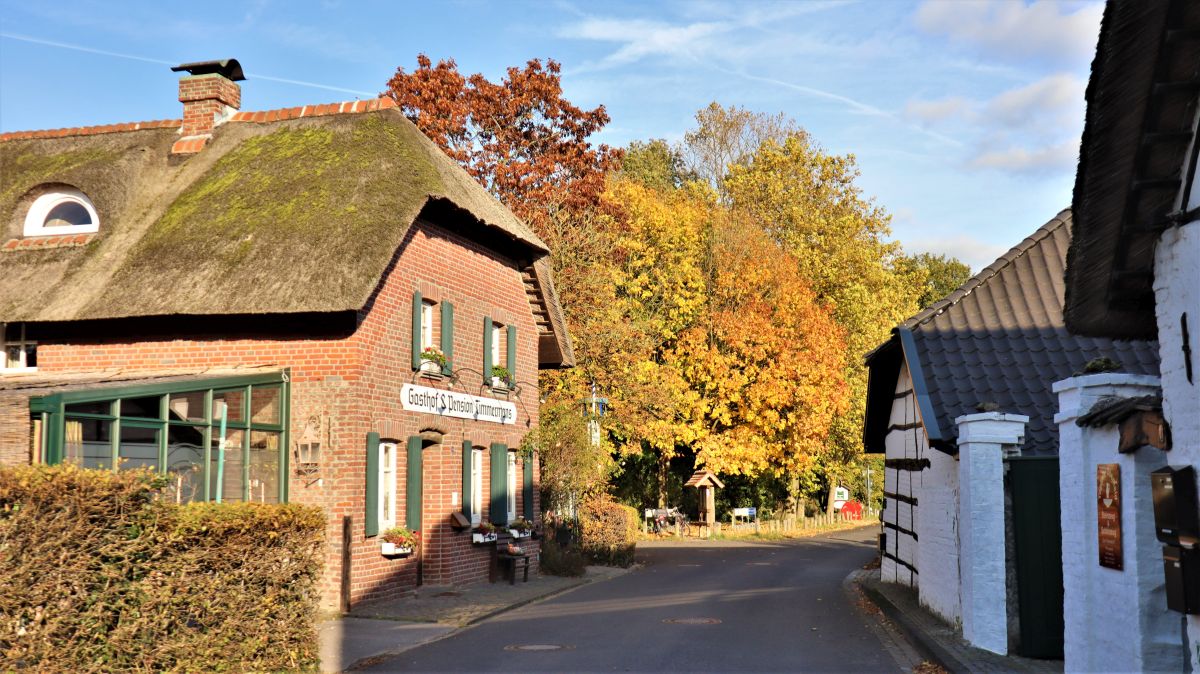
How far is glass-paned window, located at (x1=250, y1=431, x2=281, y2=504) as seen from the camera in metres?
15.8

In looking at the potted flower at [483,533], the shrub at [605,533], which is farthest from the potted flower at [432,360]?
the shrub at [605,533]

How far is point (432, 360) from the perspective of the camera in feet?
60.1

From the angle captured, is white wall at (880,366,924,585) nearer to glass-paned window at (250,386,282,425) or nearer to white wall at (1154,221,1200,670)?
glass-paned window at (250,386,282,425)

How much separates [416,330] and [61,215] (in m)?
6.28

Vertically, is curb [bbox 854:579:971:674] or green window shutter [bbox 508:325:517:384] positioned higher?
green window shutter [bbox 508:325:517:384]

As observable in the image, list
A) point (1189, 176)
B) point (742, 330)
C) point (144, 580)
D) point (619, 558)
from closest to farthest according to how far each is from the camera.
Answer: point (1189, 176)
point (144, 580)
point (619, 558)
point (742, 330)

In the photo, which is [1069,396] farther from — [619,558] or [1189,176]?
[619,558]

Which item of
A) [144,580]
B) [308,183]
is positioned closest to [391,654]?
[144,580]

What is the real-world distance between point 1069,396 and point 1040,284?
7.90 meters

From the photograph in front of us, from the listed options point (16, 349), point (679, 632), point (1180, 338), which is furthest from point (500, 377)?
point (1180, 338)

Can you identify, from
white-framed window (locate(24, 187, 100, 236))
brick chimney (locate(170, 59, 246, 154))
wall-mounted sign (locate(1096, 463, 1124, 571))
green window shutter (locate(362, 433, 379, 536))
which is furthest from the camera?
brick chimney (locate(170, 59, 246, 154))

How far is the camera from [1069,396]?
925 cm

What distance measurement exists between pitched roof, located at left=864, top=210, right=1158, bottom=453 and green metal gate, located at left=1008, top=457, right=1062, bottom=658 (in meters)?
1.74

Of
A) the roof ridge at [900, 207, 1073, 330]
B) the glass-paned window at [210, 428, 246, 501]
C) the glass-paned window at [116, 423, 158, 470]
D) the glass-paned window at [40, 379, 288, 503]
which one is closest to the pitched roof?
the roof ridge at [900, 207, 1073, 330]
